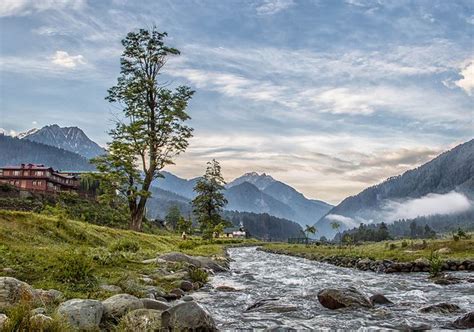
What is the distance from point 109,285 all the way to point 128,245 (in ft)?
42.4

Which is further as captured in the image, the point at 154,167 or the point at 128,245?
the point at 154,167

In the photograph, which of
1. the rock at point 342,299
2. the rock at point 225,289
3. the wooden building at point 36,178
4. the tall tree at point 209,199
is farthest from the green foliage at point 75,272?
the wooden building at point 36,178

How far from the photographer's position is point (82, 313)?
980cm

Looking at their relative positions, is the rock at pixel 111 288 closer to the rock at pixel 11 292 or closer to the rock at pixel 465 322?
the rock at pixel 11 292

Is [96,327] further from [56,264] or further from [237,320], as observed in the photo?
[56,264]

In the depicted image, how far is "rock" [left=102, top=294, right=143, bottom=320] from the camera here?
10758 millimetres

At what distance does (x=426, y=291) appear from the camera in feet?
66.5

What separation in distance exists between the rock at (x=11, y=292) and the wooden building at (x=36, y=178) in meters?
110

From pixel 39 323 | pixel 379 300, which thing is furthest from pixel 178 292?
pixel 39 323

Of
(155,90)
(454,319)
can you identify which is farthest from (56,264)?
(155,90)

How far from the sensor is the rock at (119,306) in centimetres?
1076

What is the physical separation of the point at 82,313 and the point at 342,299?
953 cm

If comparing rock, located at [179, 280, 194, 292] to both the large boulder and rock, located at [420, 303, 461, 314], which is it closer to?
the large boulder

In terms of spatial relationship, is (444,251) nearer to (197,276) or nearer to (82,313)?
(197,276)
